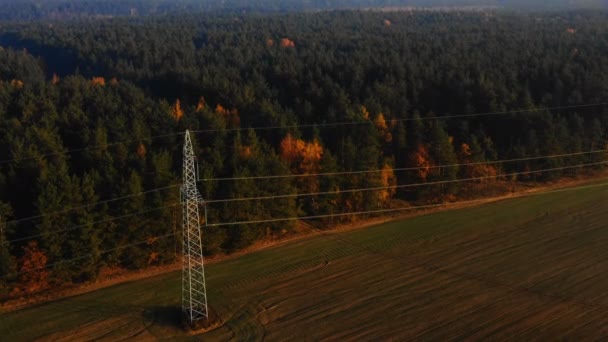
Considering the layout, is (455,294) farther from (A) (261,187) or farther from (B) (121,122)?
(B) (121,122)

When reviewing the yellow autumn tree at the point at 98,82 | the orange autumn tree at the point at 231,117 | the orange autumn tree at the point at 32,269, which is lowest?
the orange autumn tree at the point at 32,269

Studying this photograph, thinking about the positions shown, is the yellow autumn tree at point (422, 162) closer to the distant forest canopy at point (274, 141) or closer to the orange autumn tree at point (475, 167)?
the distant forest canopy at point (274, 141)

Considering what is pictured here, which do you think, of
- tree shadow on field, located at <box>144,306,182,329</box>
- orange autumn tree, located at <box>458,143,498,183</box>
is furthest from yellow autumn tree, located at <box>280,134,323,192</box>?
tree shadow on field, located at <box>144,306,182,329</box>

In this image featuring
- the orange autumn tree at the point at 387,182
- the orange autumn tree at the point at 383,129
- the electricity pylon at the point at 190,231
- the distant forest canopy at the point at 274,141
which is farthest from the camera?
the orange autumn tree at the point at 383,129

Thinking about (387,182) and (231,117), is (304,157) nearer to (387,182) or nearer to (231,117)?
(387,182)

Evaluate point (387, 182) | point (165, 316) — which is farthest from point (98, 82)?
point (165, 316)

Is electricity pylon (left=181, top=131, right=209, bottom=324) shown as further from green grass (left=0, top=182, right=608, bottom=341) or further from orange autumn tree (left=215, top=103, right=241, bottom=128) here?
orange autumn tree (left=215, top=103, right=241, bottom=128)

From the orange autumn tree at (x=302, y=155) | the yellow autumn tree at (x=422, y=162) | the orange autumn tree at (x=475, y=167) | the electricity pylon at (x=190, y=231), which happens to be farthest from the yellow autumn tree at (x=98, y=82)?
the electricity pylon at (x=190, y=231)
